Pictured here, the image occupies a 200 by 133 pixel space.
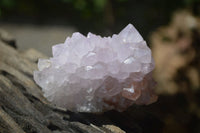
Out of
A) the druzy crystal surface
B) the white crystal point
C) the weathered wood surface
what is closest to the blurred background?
the weathered wood surface

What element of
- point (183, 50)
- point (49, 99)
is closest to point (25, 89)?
point (49, 99)

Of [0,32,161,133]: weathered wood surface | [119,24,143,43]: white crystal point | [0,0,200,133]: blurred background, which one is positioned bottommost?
[0,32,161,133]: weathered wood surface

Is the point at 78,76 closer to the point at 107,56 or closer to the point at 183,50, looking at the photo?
the point at 107,56

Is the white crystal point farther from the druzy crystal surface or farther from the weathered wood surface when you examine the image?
the weathered wood surface

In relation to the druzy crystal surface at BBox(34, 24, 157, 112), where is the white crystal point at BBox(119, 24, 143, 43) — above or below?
above

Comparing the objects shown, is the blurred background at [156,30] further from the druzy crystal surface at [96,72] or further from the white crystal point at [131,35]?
the white crystal point at [131,35]

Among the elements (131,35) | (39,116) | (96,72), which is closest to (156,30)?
(131,35)

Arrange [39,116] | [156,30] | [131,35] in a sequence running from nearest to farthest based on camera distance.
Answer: [39,116] → [131,35] → [156,30]

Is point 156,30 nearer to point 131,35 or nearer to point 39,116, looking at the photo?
point 131,35
